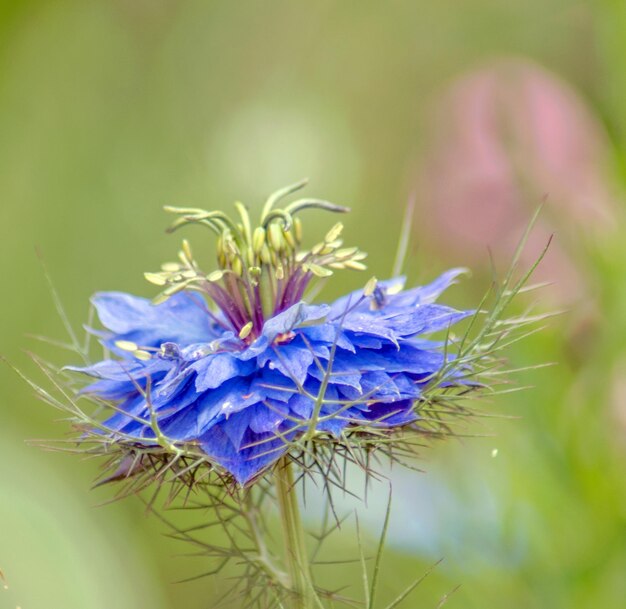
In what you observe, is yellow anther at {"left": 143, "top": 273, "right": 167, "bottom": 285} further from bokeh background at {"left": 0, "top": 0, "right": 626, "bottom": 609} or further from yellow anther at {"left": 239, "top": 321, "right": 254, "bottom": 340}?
bokeh background at {"left": 0, "top": 0, "right": 626, "bottom": 609}

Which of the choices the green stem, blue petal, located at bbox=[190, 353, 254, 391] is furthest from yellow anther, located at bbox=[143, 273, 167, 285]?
the green stem

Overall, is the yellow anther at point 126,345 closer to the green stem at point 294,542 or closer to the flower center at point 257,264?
the flower center at point 257,264

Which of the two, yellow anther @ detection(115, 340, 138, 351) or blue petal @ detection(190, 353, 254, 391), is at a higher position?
yellow anther @ detection(115, 340, 138, 351)

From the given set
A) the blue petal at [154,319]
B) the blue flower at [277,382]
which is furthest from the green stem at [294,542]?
the blue petal at [154,319]

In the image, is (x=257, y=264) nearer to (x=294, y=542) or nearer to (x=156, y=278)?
(x=156, y=278)

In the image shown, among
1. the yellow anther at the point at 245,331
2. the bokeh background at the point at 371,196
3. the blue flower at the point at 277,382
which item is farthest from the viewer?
the bokeh background at the point at 371,196

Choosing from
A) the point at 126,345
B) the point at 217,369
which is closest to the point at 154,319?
the point at 126,345
